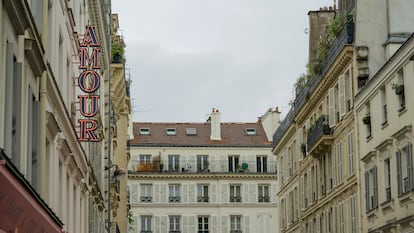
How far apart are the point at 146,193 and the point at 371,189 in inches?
2496

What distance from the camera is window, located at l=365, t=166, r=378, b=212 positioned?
42562 millimetres

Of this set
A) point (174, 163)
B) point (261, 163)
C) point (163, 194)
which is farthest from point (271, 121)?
point (163, 194)

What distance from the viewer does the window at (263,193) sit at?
105938 millimetres

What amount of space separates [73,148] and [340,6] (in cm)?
2855

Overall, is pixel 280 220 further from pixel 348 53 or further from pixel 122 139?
pixel 348 53

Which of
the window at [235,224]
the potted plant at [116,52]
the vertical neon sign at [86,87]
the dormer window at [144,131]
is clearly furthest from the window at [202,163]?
the vertical neon sign at [86,87]

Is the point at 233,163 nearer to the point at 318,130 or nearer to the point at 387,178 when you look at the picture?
the point at 318,130

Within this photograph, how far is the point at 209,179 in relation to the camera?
106625 millimetres

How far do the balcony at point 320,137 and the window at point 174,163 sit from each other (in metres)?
49.1

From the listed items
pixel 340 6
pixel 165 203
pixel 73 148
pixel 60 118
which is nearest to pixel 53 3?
pixel 60 118

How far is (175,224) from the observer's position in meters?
106

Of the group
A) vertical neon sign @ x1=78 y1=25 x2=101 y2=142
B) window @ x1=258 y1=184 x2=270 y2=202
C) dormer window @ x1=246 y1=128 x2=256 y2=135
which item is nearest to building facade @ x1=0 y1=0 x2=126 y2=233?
vertical neon sign @ x1=78 y1=25 x2=101 y2=142

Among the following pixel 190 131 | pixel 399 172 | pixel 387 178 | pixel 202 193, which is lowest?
pixel 399 172

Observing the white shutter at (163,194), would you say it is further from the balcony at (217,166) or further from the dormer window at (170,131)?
the dormer window at (170,131)
